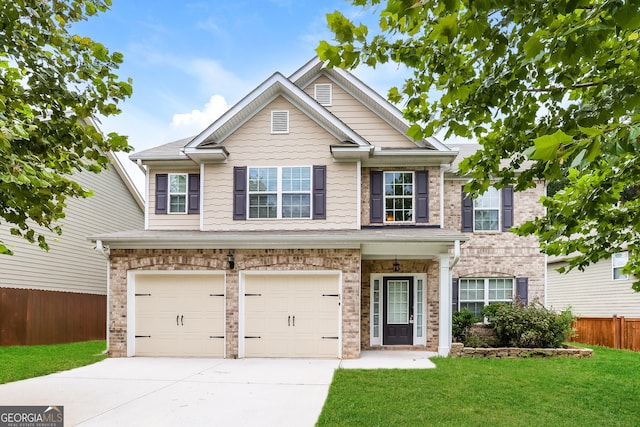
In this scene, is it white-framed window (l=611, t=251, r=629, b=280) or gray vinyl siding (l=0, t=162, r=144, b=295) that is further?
white-framed window (l=611, t=251, r=629, b=280)

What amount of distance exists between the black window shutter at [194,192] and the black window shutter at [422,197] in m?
6.30

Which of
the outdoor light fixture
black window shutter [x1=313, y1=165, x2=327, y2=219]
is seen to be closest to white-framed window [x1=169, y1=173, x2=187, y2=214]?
the outdoor light fixture

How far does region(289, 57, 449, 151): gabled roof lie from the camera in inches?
597

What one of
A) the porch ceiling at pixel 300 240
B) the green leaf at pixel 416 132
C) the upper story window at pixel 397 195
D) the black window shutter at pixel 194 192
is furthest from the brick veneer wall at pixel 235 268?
the green leaf at pixel 416 132

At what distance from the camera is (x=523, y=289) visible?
1592 centimetres

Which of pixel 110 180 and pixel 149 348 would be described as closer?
pixel 149 348

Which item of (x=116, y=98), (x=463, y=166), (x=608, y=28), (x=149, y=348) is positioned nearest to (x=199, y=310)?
(x=149, y=348)

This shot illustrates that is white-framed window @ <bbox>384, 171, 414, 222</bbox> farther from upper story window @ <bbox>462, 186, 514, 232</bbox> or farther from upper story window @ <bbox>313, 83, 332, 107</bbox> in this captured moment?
upper story window @ <bbox>313, 83, 332, 107</bbox>

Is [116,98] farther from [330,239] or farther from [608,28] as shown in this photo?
[330,239]

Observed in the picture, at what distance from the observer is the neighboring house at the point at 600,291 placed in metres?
19.1

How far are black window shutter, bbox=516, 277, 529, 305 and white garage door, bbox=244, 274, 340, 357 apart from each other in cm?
613

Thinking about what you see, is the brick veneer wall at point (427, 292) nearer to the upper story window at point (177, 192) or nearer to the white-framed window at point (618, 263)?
the upper story window at point (177, 192)

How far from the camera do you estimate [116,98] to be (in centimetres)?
642

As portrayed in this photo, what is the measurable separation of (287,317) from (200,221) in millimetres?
3714
